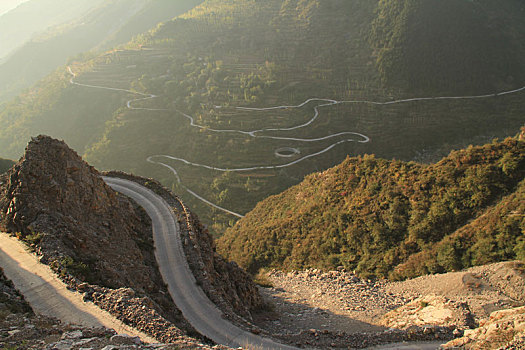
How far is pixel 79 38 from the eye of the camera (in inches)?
6024

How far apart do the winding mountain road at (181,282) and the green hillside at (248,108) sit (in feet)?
68.7

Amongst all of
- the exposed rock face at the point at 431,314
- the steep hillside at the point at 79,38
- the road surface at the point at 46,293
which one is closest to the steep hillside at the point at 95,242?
the road surface at the point at 46,293

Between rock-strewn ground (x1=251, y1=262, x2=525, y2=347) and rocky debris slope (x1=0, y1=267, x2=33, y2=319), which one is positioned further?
rock-strewn ground (x1=251, y1=262, x2=525, y2=347)

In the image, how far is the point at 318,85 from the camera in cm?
7088

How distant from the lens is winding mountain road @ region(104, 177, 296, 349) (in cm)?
1540

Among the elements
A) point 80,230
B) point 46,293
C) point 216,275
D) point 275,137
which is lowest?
point 275,137

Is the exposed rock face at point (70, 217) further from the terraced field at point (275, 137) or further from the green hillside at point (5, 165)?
the terraced field at point (275, 137)

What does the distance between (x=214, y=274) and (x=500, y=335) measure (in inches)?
588

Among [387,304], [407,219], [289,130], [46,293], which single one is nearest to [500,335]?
[387,304]

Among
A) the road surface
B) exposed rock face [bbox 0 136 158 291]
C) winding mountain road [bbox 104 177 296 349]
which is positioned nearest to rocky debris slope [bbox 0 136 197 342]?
exposed rock face [bbox 0 136 158 291]

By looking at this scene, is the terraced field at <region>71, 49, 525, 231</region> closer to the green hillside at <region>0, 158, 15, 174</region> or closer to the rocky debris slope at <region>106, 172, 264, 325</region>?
the green hillside at <region>0, 158, 15, 174</region>

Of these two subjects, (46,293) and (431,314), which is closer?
(46,293)

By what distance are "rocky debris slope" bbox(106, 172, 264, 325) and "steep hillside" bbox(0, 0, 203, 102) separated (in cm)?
12824

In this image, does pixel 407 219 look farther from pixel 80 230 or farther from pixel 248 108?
pixel 248 108
